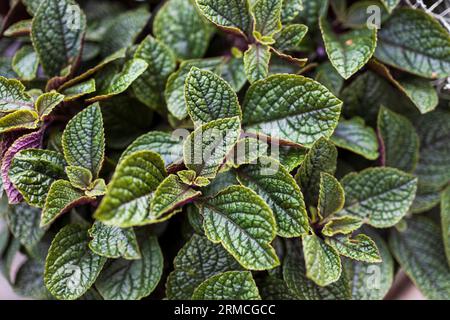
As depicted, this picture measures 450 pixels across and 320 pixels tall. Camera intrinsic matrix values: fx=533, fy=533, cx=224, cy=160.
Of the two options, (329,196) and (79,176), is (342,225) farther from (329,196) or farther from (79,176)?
(79,176)

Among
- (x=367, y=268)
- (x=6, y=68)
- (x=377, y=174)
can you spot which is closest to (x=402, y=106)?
(x=377, y=174)

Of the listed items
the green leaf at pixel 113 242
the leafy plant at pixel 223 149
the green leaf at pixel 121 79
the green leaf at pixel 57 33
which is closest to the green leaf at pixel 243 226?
the leafy plant at pixel 223 149

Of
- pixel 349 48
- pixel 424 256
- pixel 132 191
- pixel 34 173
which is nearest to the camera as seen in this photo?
pixel 132 191

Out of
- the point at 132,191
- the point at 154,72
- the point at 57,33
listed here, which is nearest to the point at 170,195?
the point at 132,191

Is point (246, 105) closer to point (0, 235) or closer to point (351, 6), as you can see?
point (351, 6)

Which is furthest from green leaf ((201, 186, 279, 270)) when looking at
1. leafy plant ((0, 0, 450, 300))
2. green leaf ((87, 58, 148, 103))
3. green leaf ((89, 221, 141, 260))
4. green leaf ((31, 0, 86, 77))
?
green leaf ((31, 0, 86, 77))

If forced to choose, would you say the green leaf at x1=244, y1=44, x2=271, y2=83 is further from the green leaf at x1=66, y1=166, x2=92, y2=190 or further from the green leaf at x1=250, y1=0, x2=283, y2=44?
the green leaf at x1=66, y1=166, x2=92, y2=190

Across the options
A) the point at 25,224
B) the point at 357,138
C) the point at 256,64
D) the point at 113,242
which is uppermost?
the point at 256,64
